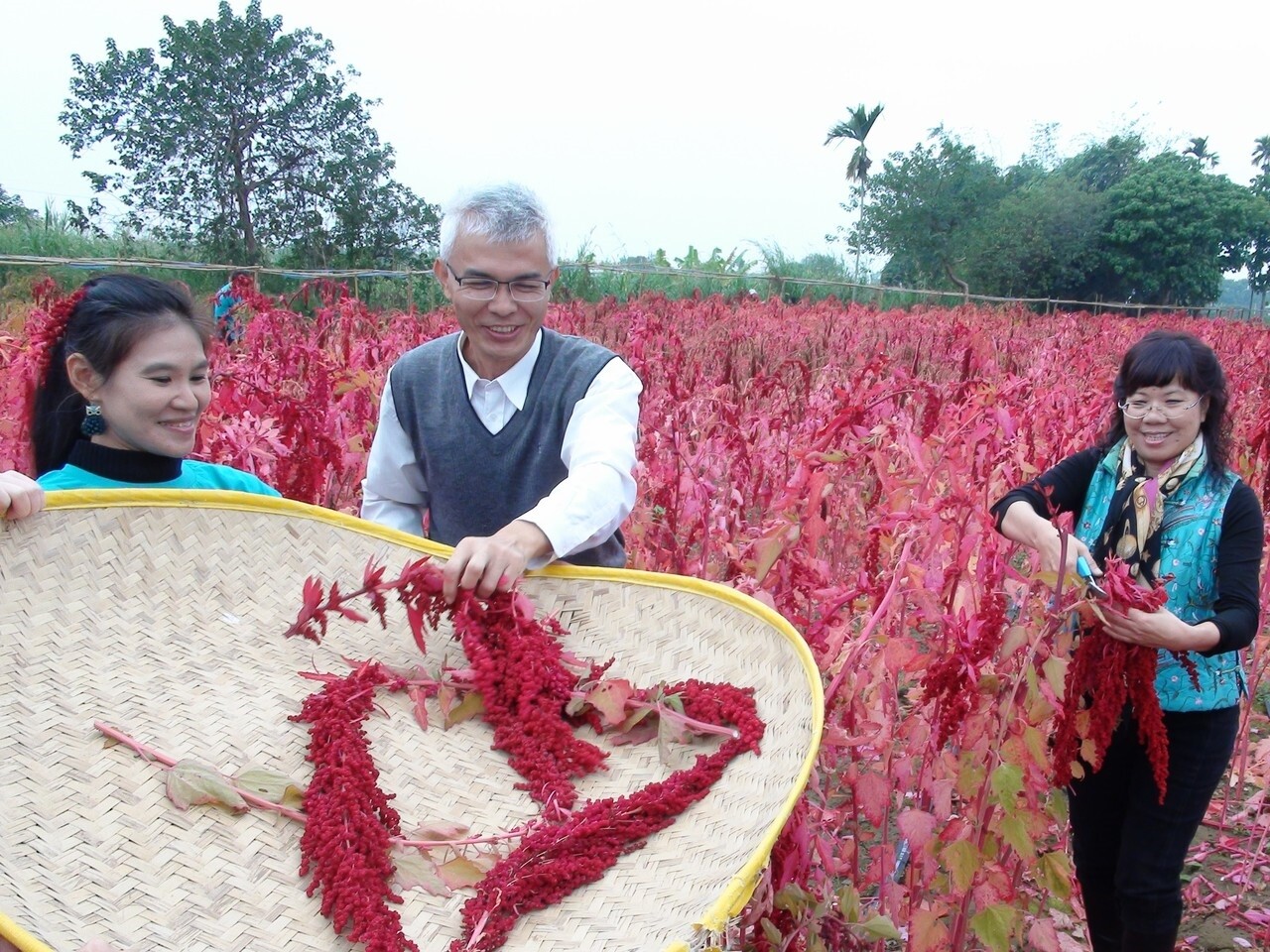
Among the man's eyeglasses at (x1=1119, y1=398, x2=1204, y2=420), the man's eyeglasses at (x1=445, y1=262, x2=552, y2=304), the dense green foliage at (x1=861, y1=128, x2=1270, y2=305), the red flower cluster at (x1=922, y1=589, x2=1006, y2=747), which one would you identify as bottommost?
the red flower cluster at (x1=922, y1=589, x2=1006, y2=747)

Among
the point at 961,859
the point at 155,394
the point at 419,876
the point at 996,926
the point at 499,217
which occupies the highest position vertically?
the point at 499,217

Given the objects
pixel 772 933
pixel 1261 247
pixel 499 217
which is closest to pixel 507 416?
pixel 499 217

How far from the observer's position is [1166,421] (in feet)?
5.58

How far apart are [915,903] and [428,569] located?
103 cm

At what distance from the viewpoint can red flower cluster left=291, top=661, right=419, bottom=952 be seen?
0.98 metres

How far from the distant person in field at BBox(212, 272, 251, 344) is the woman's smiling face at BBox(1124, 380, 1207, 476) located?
385 cm

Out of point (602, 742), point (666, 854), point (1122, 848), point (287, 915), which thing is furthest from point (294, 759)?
point (1122, 848)

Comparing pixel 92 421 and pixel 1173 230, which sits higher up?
pixel 1173 230

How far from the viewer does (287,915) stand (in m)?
1.04

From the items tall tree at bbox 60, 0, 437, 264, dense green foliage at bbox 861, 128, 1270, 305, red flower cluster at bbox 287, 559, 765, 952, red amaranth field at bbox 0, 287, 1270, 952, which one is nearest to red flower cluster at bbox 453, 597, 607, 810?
red flower cluster at bbox 287, 559, 765, 952

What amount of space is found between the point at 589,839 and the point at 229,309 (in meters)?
5.04

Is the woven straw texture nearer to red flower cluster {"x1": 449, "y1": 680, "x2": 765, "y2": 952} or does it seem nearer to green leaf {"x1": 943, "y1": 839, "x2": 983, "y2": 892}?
red flower cluster {"x1": 449, "y1": 680, "x2": 765, "y2": 952}

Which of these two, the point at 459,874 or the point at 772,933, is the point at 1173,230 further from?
the point at 459,874

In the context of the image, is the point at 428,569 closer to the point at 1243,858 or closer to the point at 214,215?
the point at 1243,858
